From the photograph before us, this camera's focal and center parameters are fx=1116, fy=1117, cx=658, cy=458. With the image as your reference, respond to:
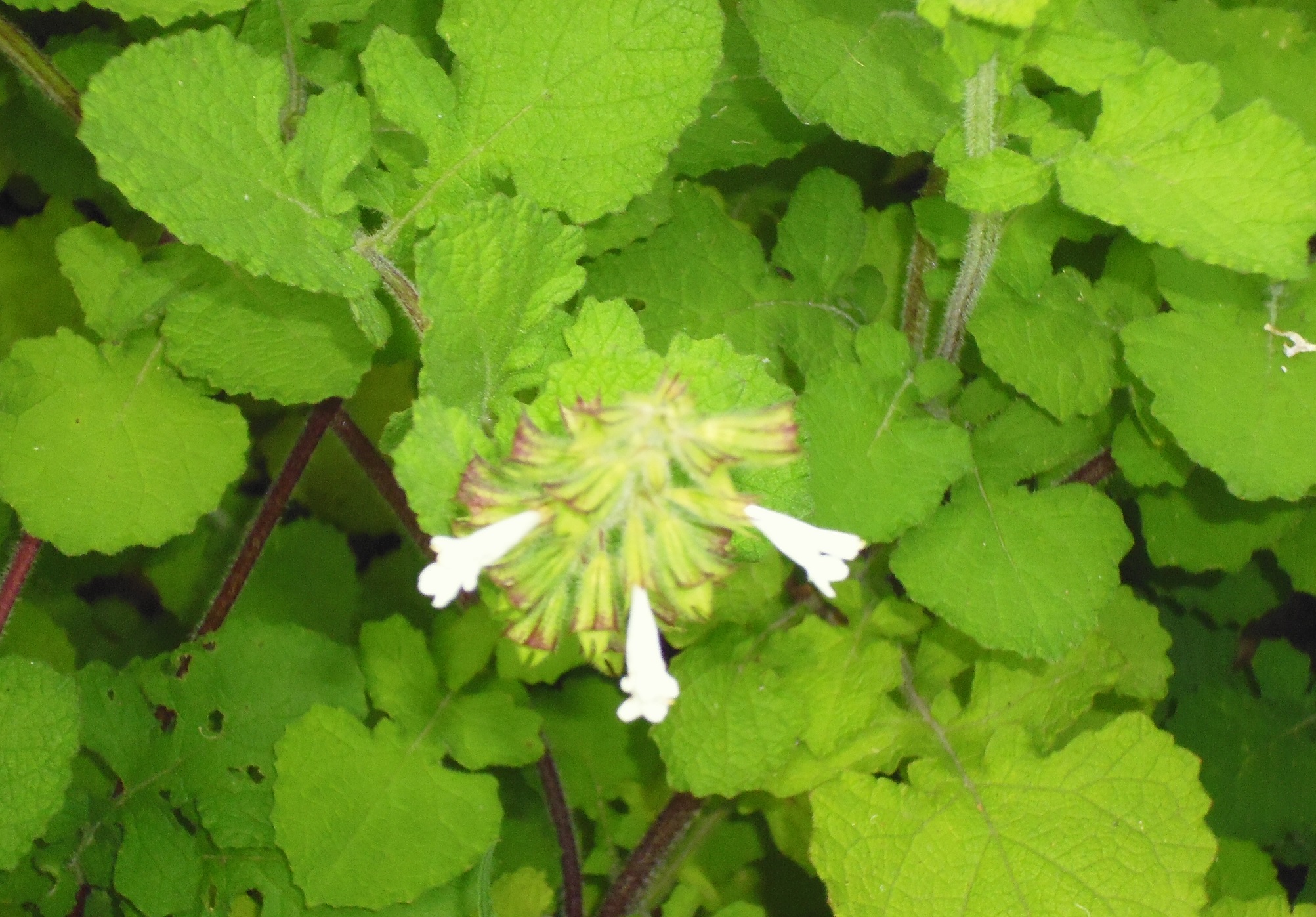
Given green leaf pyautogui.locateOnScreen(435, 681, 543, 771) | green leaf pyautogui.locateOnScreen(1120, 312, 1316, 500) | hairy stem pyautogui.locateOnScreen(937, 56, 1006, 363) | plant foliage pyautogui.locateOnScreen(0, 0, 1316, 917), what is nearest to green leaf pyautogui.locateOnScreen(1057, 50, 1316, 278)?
plant foliage pyautogui.locateOnScreen(0, 0, 1316, 917)

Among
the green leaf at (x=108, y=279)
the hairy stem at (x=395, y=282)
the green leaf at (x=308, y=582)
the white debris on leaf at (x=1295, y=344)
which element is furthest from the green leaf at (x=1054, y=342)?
the green leaf at (x=308, y=582)

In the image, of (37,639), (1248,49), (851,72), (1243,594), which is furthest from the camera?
(1243,594)

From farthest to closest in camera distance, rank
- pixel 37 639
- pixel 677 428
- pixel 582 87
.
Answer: pixel 37 639 → pixel 582 87 → pixel 677 428

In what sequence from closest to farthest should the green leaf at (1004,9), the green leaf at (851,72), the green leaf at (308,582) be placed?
the green leaf at (1004,9) < the green leaf at (851,72) < the green leaf at (308,582)

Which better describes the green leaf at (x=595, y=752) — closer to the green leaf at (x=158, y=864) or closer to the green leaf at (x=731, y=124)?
the green leaf at (x=158, y=864)

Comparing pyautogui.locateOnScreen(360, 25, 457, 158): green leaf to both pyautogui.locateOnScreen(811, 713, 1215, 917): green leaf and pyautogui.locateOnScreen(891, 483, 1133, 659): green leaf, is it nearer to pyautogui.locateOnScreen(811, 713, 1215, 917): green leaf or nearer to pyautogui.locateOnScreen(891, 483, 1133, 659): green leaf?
pyautogui.locateOnScreen(891, 483, 1133, 659): green leaf

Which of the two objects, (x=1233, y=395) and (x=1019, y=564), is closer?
(x=1233, y=395)

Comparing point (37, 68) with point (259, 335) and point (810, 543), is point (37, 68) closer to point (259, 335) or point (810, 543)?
point (259, 335)

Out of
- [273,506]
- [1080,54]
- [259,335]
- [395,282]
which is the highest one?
[1080,54]

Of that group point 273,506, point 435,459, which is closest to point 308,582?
point 273,506
